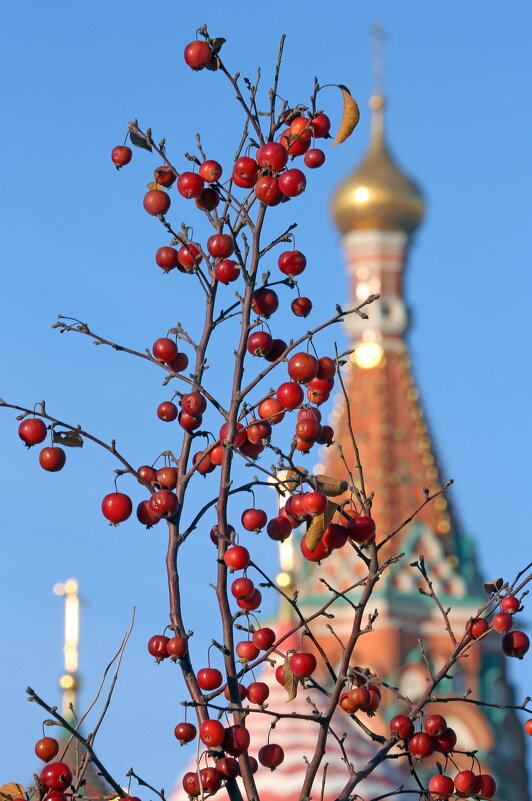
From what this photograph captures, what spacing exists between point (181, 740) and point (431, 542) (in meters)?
29.4

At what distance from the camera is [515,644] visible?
499 cm

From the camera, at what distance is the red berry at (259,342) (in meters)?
5.05

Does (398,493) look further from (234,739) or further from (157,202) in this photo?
(234,739)

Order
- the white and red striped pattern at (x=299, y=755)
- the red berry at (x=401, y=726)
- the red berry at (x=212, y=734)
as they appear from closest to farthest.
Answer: the red berry at (x=212, y=734), the red berry at (x=401, y=726), the white and red striped pattern at (x=299, y=755)

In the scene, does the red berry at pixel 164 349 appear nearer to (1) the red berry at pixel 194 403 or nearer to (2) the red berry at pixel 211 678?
(1) the red berry at pixel 194 403

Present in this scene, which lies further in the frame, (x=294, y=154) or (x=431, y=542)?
(x=431, y=542)

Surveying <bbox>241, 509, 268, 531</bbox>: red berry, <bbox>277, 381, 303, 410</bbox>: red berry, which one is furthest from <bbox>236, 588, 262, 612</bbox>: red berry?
<bbox>277, 381, 303, 410</bbox>: red berry

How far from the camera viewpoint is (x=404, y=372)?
3712 cm

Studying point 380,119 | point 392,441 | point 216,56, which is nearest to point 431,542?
point 392,441

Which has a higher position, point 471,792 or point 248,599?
point 248,599

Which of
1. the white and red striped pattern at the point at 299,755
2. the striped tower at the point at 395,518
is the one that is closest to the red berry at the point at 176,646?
the white and red striped pattern at the point at 299,755

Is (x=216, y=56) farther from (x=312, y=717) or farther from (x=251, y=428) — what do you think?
(x=312, y=717)

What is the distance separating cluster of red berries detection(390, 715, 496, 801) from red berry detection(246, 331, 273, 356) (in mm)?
1090

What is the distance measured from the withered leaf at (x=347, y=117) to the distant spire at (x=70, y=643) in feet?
65.0
